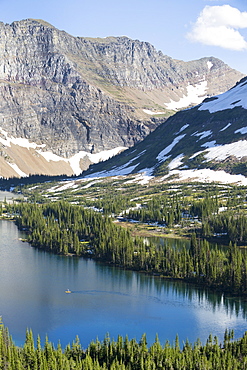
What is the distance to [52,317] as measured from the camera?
99750 millimetres

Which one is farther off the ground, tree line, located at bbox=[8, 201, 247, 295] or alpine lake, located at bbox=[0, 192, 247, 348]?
tree line, located at bbox=[8, 201, 247, 295]

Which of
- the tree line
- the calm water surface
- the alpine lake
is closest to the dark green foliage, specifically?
the alpine lake

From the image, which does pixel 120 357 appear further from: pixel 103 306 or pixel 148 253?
pixel 148 253

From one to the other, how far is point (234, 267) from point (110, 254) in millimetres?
40107

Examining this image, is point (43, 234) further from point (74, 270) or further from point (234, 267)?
point (234, 267)

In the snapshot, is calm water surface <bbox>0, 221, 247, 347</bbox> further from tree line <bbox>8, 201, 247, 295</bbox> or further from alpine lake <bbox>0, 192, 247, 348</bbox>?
tree line <bbox>8, 201, 247, 295</bbox>

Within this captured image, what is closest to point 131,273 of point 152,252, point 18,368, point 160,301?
point 152,252

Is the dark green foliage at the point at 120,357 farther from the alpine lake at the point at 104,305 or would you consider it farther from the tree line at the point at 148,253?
the tree line at the point at 148,253

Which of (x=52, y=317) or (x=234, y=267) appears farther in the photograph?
(x=234, y=267)

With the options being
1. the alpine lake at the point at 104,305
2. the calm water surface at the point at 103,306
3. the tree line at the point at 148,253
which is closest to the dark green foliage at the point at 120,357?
the alpine lake at the point at 104,305

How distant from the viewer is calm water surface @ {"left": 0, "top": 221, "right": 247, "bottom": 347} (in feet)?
307

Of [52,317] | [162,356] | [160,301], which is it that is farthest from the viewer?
[160,301]

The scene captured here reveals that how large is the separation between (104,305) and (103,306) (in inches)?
28.1

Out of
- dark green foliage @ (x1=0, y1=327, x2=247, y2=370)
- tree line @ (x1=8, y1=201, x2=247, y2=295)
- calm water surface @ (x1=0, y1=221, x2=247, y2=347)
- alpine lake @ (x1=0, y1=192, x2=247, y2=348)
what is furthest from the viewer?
tree line @ (x1=8, y1=201, x2=247, y2=295)
